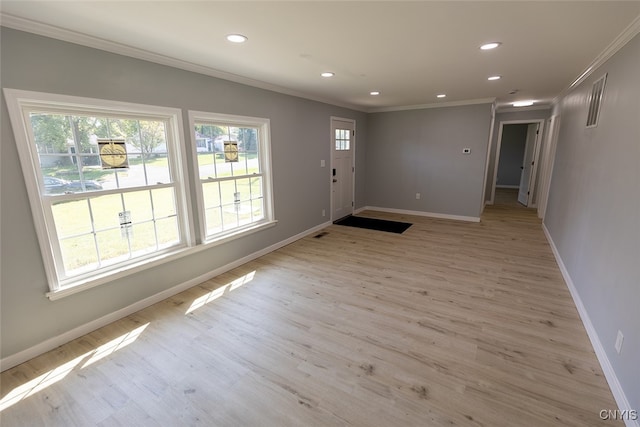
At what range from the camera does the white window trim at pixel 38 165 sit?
1945 millimetres

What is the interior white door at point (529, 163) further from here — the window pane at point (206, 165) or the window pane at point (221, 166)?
the window pane at point (206, 165)

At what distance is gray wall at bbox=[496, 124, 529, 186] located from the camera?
9836 millimetres

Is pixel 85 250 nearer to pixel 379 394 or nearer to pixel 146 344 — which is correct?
pixel 146 344

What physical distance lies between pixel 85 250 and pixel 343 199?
14.7 ft

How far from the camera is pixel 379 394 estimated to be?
180 centimetres

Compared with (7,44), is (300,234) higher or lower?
lower

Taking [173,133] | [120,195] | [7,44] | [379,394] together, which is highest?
[7,44]

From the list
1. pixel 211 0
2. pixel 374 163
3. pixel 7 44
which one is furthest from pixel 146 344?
pixel 374 163

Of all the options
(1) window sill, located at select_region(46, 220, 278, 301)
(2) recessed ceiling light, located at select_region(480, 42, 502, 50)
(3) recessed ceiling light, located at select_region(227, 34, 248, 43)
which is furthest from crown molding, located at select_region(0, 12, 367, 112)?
(2) recessed ceiling light, located at select_region(480, 42, 502, 50)

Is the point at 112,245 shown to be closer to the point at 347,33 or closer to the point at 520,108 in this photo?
the point at 347,33

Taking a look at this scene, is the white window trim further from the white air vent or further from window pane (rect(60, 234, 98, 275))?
the white air vent

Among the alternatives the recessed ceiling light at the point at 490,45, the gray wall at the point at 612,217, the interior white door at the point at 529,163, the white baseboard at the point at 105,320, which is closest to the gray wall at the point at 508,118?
the interior white door at the point at 529,163

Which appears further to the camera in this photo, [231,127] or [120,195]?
[231,127]

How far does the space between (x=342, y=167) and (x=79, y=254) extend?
4513 millimetres
